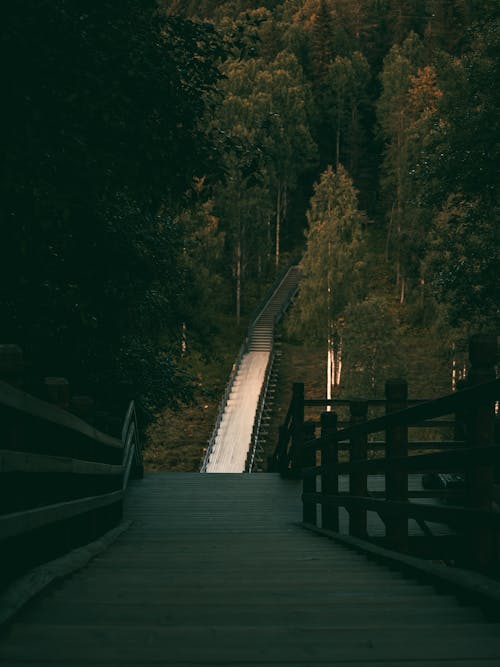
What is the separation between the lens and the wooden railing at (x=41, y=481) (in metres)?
3.55

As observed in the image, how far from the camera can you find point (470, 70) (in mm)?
24672

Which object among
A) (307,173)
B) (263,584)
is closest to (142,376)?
(263,584)

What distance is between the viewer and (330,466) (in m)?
7.59

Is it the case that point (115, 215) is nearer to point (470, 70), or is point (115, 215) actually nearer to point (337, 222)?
point (470, 70)

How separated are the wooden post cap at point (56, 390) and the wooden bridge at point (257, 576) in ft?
0.62

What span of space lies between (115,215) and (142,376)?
4.00m

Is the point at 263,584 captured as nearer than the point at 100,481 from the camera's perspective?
Yes

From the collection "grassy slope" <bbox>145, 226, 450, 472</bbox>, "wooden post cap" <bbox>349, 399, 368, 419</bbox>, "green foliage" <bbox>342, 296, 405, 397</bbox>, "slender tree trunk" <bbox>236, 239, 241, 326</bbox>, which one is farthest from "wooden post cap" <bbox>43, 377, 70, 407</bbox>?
"slender tree trunk" <bbox>236, 239, 241, 326</bbox>

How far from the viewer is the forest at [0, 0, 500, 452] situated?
7648mm

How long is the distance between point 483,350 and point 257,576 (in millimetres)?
1937

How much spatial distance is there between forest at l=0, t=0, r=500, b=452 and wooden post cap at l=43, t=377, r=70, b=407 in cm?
13

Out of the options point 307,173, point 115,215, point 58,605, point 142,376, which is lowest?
point 58,605

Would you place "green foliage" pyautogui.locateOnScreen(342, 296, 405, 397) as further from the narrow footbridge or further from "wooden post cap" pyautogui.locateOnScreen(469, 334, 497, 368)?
"wooden post cap" pyautogui.locateOnScreen(469, 334, 497, 368)

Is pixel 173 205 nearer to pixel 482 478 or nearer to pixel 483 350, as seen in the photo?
pixel 483 350
